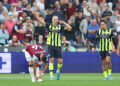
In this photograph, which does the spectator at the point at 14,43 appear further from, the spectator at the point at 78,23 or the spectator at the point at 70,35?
the spectator at the point at 78,23

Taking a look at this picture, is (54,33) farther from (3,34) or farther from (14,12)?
(14,12)

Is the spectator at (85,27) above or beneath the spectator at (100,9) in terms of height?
beneath

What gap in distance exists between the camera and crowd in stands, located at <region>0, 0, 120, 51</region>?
22.8 m

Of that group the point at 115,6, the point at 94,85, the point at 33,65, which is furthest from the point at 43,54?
the point at 115,6

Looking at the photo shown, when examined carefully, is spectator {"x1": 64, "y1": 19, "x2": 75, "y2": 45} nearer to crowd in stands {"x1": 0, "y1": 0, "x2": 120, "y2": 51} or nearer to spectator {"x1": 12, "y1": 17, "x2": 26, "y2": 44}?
crowd in stands {"x1": 0, "y1": 0, "x2": 120, "y2": 51}

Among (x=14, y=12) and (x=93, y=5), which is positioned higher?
(x=93, y=5)

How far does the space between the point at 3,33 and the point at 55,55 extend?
18.4 ft

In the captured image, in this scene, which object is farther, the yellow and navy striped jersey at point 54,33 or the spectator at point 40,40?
the spectator at point 40,40

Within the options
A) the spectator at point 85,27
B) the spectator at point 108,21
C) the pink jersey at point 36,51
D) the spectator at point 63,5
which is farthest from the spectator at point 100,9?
the pink jersey at point 36,51

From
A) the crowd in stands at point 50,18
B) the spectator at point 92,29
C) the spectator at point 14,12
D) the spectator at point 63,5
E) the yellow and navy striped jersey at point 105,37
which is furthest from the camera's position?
the spectator at point 63,5

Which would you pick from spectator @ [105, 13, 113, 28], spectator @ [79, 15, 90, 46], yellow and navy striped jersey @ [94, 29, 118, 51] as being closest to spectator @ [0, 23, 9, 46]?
spectator @ [79, 15, 90, 46]

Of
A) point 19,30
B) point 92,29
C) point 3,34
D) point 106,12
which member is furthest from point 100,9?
point 3,34

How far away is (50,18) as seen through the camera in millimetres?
23859

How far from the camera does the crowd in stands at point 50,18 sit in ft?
74.9
